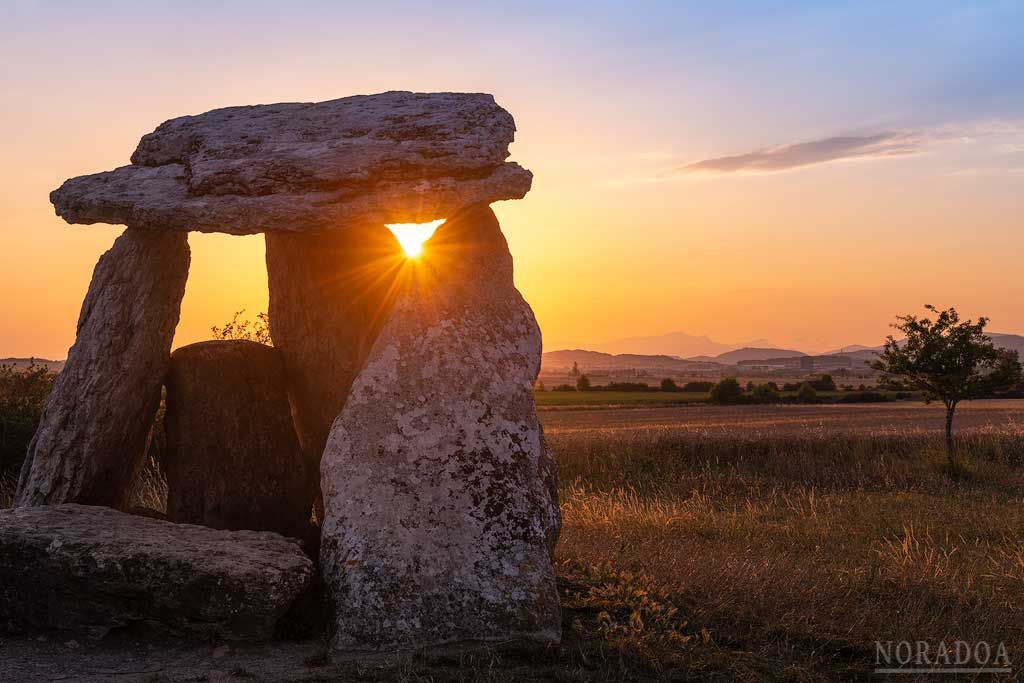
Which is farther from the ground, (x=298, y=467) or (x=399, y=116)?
(x=399, y=116)

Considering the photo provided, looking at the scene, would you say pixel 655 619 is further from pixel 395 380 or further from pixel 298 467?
pixel 298 467

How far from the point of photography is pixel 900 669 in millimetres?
7156

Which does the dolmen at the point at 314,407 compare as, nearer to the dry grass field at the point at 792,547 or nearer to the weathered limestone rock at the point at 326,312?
Result: the weathered limestone rock at the point at 326,312

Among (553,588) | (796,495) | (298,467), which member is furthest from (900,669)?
(796,495)

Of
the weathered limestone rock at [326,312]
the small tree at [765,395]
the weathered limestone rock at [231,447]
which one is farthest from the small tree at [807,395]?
the weathered limestone rock at [231,447]

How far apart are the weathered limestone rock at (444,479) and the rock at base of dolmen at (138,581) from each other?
60cm

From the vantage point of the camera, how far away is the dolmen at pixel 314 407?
289 inches

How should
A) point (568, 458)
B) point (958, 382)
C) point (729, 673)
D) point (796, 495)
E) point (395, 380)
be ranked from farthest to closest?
point (958, 382), point (568, 458), point (796, 495), point (395, 380), point (729, 673)

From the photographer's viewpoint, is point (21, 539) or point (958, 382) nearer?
point (21, 539)

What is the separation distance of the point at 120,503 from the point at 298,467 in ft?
5.85

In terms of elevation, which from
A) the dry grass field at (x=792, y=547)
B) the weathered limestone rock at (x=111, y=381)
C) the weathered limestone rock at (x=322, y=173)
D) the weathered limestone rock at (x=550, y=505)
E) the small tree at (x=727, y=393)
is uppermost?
the weathered limestone rock at (x=322, y=173)

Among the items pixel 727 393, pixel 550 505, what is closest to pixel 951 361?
pixel 550 505

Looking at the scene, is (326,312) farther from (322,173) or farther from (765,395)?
(765,395)

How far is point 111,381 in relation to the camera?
9258 mm
